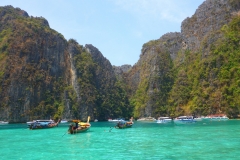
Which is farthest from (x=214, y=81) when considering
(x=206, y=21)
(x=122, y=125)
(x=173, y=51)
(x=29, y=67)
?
(x=29, y=67)

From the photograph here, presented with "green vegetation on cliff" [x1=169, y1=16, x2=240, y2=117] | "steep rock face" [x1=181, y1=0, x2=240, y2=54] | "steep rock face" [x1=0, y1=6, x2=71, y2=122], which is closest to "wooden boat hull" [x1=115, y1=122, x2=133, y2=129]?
"green vegetation on cliff" [x1=169, y1=16, x2=240, y2=117]

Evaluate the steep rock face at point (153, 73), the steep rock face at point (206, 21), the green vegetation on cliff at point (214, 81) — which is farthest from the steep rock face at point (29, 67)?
the steep rock face at point (206, 21)

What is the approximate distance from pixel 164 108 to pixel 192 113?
2351 cm

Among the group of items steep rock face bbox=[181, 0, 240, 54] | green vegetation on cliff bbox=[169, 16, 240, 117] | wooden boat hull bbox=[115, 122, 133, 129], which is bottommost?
wooden boat hull bbox=[115, 122, 133, 129]

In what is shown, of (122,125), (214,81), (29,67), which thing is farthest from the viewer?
(29,67)

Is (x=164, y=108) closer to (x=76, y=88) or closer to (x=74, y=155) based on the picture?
(x=76, y=88)

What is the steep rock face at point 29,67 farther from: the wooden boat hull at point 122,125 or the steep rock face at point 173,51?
the wooden boat hull at point 122,125

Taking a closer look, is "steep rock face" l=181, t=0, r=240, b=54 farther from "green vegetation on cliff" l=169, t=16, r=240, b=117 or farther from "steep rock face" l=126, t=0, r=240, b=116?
"green vegetation on cliff" l=169, t=16, r=240, b=117

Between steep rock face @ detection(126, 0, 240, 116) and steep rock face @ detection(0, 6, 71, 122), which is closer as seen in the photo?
steep rock face @ detection(0, 6, 71, 122)

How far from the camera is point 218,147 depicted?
96.2ft

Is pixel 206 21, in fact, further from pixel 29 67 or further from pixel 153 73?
pixel 29 67

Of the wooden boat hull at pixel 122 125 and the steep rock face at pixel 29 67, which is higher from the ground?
the steep rock face at pixel 29 67

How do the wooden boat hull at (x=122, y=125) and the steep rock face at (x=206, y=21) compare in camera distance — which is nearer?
the wooden boat hull at (x=122, y=125)

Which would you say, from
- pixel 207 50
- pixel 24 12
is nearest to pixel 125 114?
pixel 207 50
